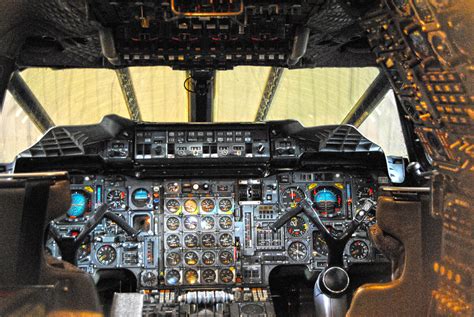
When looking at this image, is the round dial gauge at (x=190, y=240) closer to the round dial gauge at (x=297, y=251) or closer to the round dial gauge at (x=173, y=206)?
the round dial gauge at (x=173, y=206)

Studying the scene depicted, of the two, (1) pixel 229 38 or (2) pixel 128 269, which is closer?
(1) pixel 229 38

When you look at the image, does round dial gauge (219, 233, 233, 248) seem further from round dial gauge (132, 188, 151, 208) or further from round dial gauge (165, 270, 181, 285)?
round dial gauge (132, 188, 151, 208)

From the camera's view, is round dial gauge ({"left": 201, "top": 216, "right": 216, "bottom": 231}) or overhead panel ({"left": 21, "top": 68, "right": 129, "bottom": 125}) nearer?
round dial gauge ({"left": 201, "top": 216, "right": 216, "bottom": 231})

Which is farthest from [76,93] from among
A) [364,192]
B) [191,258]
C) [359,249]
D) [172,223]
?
[359,249]

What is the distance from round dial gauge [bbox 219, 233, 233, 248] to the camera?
6.88 m

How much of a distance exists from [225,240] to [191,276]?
1.73ft

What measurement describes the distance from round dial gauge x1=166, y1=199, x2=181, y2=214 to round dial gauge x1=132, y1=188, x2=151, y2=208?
8.5 inches

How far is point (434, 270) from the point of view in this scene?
9.37 ft

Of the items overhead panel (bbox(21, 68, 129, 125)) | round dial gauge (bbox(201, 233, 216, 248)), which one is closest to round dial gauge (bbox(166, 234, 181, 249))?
round dial gauge (bbox(201, 233, 216, 248))

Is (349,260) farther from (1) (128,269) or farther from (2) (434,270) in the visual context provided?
(2) (434,270)

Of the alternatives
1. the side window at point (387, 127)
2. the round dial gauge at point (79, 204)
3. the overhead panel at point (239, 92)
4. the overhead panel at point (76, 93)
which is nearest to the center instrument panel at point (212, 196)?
the round dial gauge at point (79, 204)

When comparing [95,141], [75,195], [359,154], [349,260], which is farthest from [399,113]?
[75,195]

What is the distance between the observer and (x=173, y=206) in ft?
22.7

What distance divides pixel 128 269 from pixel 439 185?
4695 millimetres
